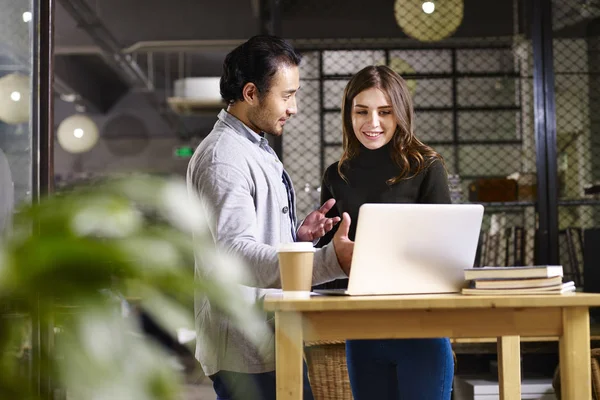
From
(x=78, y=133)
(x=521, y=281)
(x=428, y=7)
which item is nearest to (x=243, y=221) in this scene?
(x=521, y=281)

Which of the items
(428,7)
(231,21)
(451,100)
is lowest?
(451,100)

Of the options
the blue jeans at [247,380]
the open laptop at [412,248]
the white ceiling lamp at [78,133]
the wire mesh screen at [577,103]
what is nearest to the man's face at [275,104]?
the open laptop at [412,248]

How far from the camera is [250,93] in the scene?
2148mm

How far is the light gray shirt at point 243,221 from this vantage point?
6.05 feet

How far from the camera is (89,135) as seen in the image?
10555mm

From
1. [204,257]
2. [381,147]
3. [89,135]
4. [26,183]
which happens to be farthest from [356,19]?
[204,257]

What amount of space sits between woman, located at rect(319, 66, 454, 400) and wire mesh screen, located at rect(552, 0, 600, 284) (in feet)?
20.9

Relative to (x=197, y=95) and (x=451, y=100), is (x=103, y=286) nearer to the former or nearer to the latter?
(x=451, y=100)

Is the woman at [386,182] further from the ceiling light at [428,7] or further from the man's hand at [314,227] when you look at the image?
the ceiling light at [428,7]

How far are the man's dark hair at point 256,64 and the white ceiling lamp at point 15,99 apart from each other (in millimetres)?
1403

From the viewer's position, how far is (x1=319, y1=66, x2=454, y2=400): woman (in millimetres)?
2088

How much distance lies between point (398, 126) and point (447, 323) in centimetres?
95

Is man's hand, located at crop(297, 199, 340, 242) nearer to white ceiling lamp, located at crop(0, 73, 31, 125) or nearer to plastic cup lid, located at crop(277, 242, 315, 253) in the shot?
plastic cup lid, located at crop(277, 242, 315, 253)

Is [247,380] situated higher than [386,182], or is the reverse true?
[386,182]
